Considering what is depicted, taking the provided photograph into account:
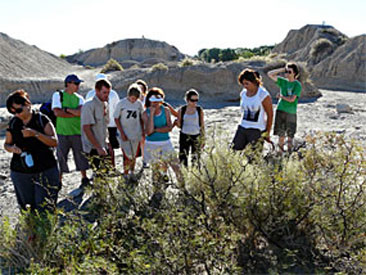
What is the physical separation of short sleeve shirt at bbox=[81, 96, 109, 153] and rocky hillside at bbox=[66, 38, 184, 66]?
52.9 metres

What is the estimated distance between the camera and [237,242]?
9.30ft

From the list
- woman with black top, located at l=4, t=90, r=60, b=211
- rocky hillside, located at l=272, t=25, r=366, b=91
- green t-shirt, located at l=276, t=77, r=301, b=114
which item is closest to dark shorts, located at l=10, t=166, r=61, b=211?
woman with black top, located at l=4, t=90, r=60, b=211

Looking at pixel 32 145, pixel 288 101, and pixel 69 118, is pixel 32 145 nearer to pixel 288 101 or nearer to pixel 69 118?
pixel 69 118

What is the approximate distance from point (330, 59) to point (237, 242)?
31.5m

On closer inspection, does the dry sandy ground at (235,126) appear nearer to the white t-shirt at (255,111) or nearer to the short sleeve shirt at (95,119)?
the white t-shirt at (255,111)

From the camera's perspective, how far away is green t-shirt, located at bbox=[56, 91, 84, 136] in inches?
179

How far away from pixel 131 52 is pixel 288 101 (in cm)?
5461

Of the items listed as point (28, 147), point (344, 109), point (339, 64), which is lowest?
point (344, 109)

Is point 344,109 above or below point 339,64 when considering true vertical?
below

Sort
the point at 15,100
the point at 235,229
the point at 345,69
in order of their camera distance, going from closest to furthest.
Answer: the point at 235,229 → the point at 15,100 → the point at 345,69

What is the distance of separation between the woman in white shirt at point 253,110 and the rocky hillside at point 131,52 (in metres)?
52.8

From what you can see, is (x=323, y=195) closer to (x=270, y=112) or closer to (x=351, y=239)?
(x=351, y=239)

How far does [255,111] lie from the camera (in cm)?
440

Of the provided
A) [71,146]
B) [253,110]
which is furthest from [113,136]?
[253,110]
